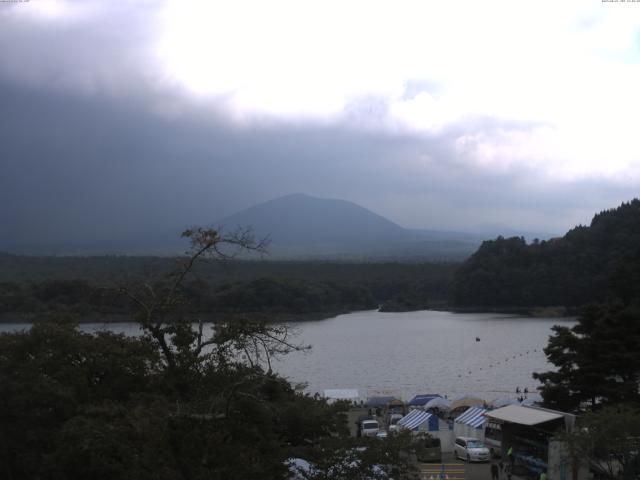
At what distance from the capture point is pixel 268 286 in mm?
50844

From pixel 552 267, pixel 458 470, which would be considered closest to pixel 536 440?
pixel 458 470

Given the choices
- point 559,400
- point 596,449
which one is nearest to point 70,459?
point 596,449

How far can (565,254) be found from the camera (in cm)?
5806

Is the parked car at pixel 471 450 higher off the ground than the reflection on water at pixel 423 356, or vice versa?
the parked car at pixel 471 450

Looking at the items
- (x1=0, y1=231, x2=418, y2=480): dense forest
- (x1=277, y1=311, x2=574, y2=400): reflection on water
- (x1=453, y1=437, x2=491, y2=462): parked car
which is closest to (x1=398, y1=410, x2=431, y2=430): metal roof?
(x1=453, y1=437, x2=491, y2=462): parked car

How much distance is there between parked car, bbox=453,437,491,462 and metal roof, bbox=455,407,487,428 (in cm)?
86

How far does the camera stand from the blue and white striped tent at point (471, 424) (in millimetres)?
13820

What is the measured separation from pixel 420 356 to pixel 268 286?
60.0 ft

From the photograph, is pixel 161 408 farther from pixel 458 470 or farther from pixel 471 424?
pixel 471 424

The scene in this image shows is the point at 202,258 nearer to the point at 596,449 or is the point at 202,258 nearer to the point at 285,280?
the point at 596,449

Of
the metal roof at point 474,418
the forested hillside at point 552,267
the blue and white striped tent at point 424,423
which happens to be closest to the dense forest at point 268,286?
the forested hillside at point 552,267

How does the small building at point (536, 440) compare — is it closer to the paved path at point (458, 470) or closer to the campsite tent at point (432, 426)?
the paved path at point (458, 470)

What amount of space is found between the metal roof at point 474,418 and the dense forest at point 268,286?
1650cm

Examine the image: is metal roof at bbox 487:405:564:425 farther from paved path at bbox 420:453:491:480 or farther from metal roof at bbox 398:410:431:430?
metal roof at bbox 398:410:431:430
